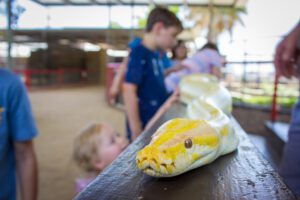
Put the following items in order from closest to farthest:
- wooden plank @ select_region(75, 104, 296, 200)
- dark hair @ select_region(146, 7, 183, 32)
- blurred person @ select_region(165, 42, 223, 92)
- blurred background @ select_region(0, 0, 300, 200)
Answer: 1. wooden plank @ select_region(75, 104, 296, 200)
2. dark hair @ select_region(146, 7, 183, 32)
3. blurred person @ select_region(165, 42, 223, 92)
4. blurred background @ select_region(0, 0, 300, 200)

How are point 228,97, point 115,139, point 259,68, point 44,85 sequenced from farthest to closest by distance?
point 44,85 < point 259,68 < point 115,139 < point 228,97

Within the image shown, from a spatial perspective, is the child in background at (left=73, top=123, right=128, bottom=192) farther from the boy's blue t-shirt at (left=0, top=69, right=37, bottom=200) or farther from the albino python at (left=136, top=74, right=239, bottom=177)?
the albino python at (left=136, top=74, right=239, bottom=177)

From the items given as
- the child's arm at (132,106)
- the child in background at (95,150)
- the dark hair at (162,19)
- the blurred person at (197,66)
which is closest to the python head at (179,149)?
the child in background at (95,150)

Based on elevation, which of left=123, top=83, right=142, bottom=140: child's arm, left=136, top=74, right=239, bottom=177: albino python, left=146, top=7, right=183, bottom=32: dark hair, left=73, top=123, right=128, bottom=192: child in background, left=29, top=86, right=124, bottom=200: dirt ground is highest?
left=146, top=7, right=183, bottom=32: dark hair

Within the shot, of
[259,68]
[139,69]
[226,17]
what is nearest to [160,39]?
[139,69]

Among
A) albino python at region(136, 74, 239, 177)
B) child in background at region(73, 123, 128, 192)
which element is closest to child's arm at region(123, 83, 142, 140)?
child in background at region(73, 123, 128, 192)

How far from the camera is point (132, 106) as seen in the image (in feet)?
5.10

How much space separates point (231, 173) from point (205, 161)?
→ 41 millimetres

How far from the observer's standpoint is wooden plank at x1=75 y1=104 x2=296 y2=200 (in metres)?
0.35

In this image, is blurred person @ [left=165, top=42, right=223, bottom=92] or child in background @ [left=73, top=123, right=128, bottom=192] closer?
child in background @ [left=73, top=123, right=128, bottom=192]

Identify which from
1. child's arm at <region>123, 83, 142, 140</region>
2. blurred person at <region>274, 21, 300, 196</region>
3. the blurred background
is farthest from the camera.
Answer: the blurred background

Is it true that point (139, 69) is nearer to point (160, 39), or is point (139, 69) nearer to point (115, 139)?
point (160, 39)

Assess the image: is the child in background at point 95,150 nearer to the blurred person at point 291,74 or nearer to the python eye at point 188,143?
the blurred person at point 291,74

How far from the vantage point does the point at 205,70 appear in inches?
87.1
